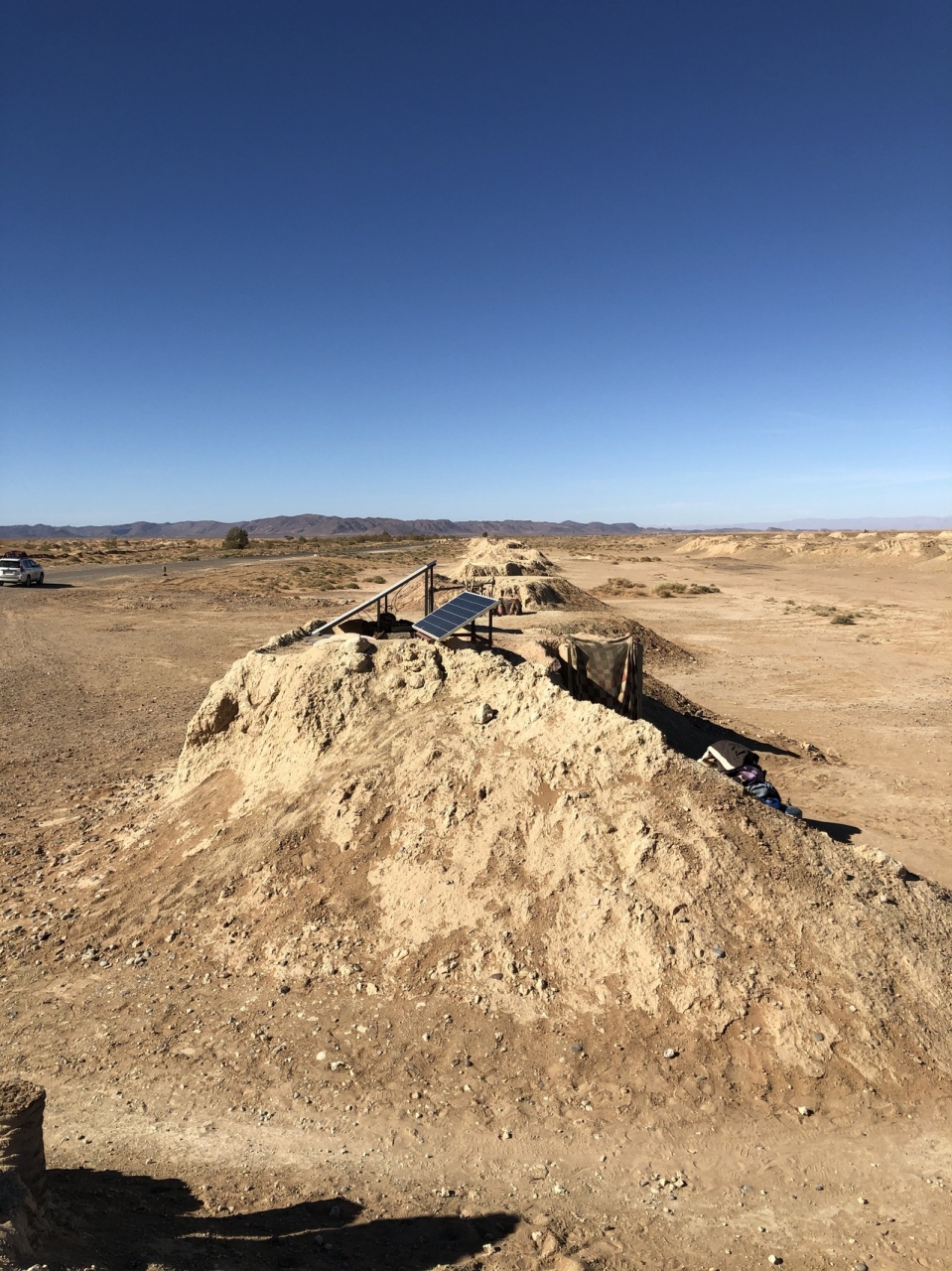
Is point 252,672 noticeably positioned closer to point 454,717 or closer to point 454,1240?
point 454,717

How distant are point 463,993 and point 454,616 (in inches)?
196

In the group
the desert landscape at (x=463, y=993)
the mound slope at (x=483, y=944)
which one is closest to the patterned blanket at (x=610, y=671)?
the desert landscape at (x=463, y=993)

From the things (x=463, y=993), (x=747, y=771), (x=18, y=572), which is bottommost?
(x=463, y=993)

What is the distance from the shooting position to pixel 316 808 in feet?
25.7

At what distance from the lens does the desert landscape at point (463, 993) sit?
4.37 metres

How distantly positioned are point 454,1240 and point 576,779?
3857 millimetres

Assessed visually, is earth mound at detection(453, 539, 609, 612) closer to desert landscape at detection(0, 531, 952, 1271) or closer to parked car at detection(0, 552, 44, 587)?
desert landscape at detection(0, 531, 952, 1271)

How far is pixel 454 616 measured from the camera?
389 inches

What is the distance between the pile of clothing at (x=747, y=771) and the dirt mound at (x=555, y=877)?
A: 186 cm

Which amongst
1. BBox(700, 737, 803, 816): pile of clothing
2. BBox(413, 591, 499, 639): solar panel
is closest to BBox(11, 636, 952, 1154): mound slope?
BBox(413, 591, 499, 639): solar panel

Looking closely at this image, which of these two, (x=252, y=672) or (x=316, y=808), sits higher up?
(x=252, y=672)

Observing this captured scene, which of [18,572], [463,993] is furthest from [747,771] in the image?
[18,572]

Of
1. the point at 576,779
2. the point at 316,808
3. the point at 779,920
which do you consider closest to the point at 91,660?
the point at 316,808

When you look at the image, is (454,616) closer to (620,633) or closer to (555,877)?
(555,877)
